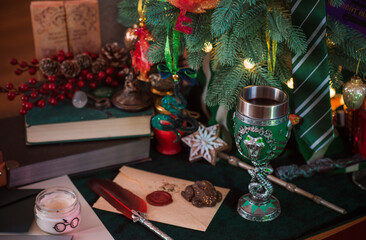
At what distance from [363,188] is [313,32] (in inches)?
15.7

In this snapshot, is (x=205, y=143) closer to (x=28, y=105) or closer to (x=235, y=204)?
(x=235, y=204)

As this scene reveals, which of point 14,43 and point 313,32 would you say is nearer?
point 313,32

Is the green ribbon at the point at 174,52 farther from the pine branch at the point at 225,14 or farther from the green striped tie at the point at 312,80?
the green striped tie at the point at 312,80

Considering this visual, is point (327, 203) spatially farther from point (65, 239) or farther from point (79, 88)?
point (79, 88)

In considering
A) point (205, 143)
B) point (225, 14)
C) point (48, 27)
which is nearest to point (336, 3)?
point (225, 14)

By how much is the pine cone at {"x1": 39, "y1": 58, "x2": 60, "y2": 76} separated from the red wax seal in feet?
1.47

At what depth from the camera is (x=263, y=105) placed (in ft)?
2.80

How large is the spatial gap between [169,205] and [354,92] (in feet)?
1.57

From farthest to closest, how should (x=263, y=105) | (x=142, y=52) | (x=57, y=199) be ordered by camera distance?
(x=142, y=52) → (x=57, y=199) → (x=263, y=105)

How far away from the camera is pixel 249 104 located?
2.81 ft

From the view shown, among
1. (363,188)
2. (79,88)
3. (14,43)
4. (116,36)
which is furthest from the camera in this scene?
(14,43)

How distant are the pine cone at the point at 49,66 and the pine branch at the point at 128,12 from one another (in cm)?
22

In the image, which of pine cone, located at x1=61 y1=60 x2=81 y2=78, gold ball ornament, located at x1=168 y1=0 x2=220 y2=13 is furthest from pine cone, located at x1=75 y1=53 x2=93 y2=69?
gold ball ornament, located at x1=168 y1=0 x2=220 y2=13

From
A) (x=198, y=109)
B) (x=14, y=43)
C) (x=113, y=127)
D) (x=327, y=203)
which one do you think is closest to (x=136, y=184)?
(x=113, y=127)
